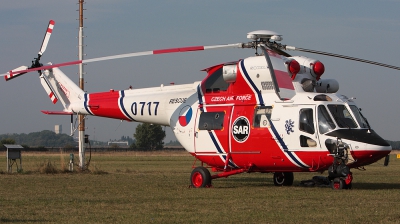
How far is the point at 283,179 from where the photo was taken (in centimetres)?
2281

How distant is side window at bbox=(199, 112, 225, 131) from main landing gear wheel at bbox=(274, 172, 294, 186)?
2.92m

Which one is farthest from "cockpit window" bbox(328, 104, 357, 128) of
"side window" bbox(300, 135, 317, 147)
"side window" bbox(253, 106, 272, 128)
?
"side window" bbox(253, 106, 272, 128)

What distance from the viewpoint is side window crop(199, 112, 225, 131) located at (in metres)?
21.5

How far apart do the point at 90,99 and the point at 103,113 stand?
93cm

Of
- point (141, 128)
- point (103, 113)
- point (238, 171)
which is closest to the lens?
point (238, 171)

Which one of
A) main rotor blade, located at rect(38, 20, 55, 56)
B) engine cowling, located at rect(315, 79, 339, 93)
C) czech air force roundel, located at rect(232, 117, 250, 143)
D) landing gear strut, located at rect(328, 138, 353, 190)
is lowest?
landing gear strut, located at rect(328, 138, 353, 190)

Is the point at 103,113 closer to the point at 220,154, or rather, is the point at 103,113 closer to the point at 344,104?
the point at 220,154

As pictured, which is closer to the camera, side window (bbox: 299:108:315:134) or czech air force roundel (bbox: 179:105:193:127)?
side window (bbox: 299:108:315:134)

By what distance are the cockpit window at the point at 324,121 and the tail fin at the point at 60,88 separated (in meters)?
10.7

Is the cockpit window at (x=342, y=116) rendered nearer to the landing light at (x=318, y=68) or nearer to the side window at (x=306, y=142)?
the side window at (x=306, y=142)

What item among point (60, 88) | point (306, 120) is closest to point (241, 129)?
point (306, 120)

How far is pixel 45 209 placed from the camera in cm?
1503

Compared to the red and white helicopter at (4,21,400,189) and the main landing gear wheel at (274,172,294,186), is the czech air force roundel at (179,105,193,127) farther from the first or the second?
the main landing gear wheel at (274,172,294,186)

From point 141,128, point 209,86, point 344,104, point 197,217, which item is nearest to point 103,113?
point 209,86
